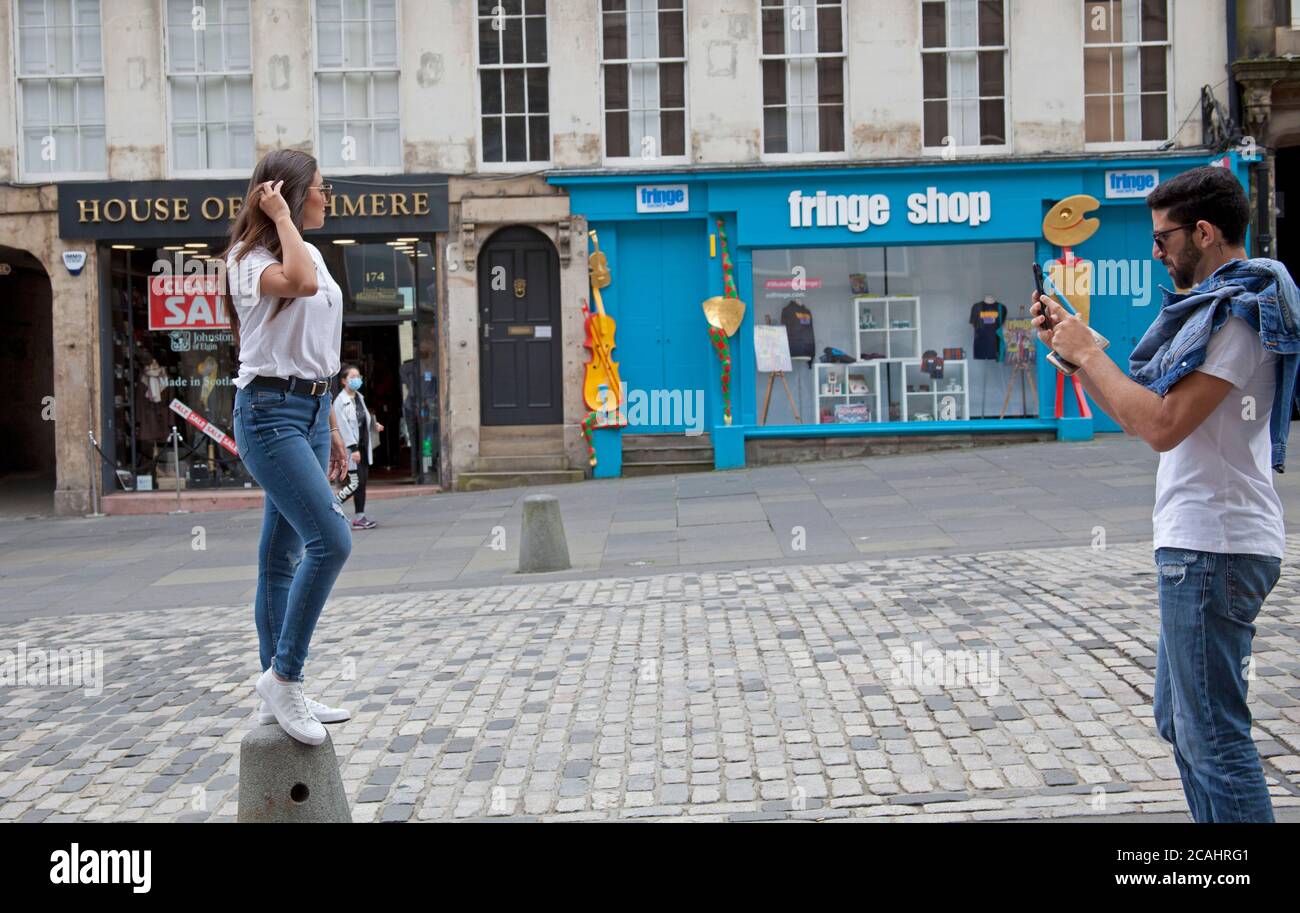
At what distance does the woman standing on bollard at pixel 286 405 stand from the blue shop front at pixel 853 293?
46.3 ft

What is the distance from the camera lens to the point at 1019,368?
62.6ft

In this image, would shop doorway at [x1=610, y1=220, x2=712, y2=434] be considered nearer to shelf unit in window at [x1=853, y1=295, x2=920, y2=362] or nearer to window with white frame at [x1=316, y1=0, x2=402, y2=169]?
shelf unit in window at [x1=853, y1=295, x2=920, y2=362]

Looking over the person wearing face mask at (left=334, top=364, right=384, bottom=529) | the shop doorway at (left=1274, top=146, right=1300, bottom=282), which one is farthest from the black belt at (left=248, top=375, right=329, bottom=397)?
the shop doorway at (left=1274, top=146, right=1300, bottom=282)

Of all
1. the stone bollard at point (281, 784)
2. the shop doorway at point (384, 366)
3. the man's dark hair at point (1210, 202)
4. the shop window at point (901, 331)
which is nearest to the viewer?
the man's dark hair at point (1210, 202)

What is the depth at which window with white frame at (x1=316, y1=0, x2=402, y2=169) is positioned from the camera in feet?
62.2

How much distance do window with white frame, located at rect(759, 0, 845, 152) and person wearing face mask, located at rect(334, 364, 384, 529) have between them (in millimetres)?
7626

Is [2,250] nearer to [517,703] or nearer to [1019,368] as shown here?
[1019,368]

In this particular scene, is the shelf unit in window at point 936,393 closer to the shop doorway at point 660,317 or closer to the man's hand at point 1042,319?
the shop doorway at point 660,317

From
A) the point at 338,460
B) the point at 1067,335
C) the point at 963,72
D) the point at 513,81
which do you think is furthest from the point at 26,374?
the point at 1067,335

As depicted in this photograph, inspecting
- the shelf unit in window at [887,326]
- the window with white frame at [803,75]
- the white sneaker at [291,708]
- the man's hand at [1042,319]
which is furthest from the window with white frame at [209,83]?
the man's hand at [1042,319]

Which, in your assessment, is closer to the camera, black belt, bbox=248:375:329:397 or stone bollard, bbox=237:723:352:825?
stone bollard, bbox=237:723:352:825

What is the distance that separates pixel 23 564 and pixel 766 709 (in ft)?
34.9

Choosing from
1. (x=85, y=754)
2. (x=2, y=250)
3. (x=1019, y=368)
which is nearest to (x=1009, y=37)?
(x=1019, y=368)

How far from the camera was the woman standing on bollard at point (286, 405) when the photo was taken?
447 cm
